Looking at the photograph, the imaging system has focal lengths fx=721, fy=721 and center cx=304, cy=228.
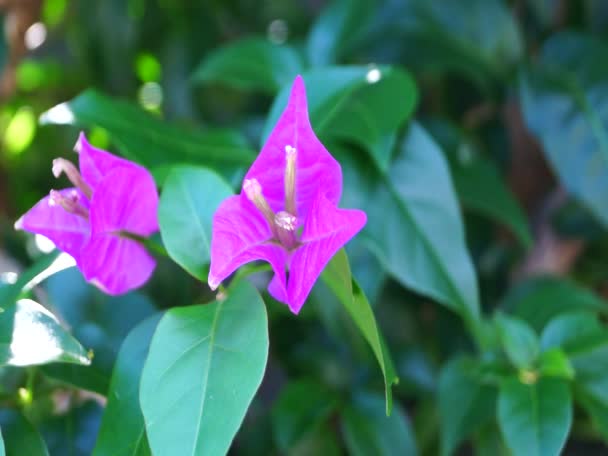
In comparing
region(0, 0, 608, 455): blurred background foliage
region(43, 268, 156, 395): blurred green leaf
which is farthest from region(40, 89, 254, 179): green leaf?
region(43, 268, 156, 395): blurred green leaf

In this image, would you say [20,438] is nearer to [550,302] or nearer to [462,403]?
[462,403]

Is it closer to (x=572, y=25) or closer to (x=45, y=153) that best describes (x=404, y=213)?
(x=572, y=25)

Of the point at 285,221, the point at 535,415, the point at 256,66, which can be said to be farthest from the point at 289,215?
the point at 256,66

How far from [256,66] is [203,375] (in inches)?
14.9

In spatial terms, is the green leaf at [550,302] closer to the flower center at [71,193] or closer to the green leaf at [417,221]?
the green leaf at [417,221]

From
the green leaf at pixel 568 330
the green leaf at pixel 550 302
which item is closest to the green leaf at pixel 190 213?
the green leaf at pixel 568 330

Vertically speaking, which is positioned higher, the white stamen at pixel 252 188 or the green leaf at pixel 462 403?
the white stamen at pixel 252 188

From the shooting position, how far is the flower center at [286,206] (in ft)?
1.08

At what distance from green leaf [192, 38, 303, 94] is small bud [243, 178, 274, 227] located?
291 mm

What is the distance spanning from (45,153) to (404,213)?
581 mm

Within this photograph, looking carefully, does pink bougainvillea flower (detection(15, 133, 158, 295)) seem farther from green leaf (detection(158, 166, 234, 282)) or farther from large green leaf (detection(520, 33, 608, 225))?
large green leaf (detection(520, 33, 608, 225))

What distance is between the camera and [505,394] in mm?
465

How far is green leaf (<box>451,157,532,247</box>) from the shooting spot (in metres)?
0.64

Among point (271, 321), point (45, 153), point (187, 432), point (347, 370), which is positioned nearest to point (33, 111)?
point (45, 153)
